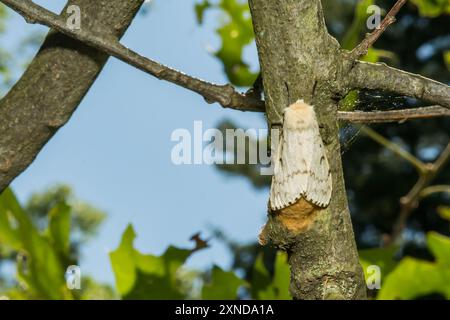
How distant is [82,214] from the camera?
33.6 feet

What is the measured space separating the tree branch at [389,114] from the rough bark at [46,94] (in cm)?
35

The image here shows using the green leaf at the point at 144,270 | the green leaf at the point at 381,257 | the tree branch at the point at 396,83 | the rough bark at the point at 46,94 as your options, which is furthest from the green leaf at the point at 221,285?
the tree branch at the point at 396,83

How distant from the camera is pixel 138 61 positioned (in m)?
0.88

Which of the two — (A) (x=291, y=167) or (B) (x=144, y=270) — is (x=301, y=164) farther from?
(B) (x=144, y=270)

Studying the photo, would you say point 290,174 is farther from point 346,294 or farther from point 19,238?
Answer: point 19,238

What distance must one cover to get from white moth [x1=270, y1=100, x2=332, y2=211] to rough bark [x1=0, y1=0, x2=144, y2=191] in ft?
1.06

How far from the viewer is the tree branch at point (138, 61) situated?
87 cm

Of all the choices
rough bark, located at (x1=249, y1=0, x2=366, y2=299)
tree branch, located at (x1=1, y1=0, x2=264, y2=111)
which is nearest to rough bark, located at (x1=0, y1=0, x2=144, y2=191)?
tree branch, located at (x1=1, y1=0, x2=264, y2=111)

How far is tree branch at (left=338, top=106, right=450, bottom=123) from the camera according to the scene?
2.87 feet

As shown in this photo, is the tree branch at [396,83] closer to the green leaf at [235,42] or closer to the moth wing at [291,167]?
the moth wing at [291,167]

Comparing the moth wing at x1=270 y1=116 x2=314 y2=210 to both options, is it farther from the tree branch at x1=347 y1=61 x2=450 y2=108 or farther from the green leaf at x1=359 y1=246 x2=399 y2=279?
the green leaf at x1=359 y1=246 x2=399 y2=279

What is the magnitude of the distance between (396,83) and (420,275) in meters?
0.55

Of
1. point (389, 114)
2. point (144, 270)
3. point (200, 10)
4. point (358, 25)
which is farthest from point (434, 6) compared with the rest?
point (144, 270)
